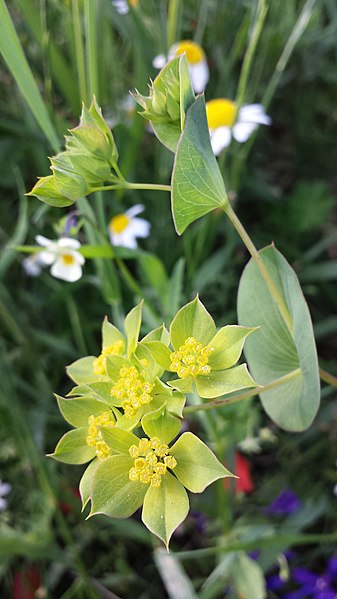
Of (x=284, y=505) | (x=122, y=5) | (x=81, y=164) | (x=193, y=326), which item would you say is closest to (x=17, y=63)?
(x=81, y=164)

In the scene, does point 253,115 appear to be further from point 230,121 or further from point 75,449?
point 75,449

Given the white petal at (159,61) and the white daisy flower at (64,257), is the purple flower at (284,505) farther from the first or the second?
the white petal at (159,61)

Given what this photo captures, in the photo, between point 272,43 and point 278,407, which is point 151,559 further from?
point 272,43

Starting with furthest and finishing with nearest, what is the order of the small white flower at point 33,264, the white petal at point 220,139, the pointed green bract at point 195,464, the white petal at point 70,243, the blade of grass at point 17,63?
the small white flower at point 33,264, the white petal at point 220,139, the white petal at point 70,243, the blade of grass at point 17,63, the pointed green bract at point 195,464

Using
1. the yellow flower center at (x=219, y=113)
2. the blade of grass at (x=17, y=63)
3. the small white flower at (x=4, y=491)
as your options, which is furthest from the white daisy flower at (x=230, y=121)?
the small white flower at (x=4, y=491)

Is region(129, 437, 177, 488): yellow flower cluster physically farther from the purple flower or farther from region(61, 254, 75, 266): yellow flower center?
the purple flower

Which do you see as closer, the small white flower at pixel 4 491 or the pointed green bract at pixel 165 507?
the pointed green bract at pixel 165 507
